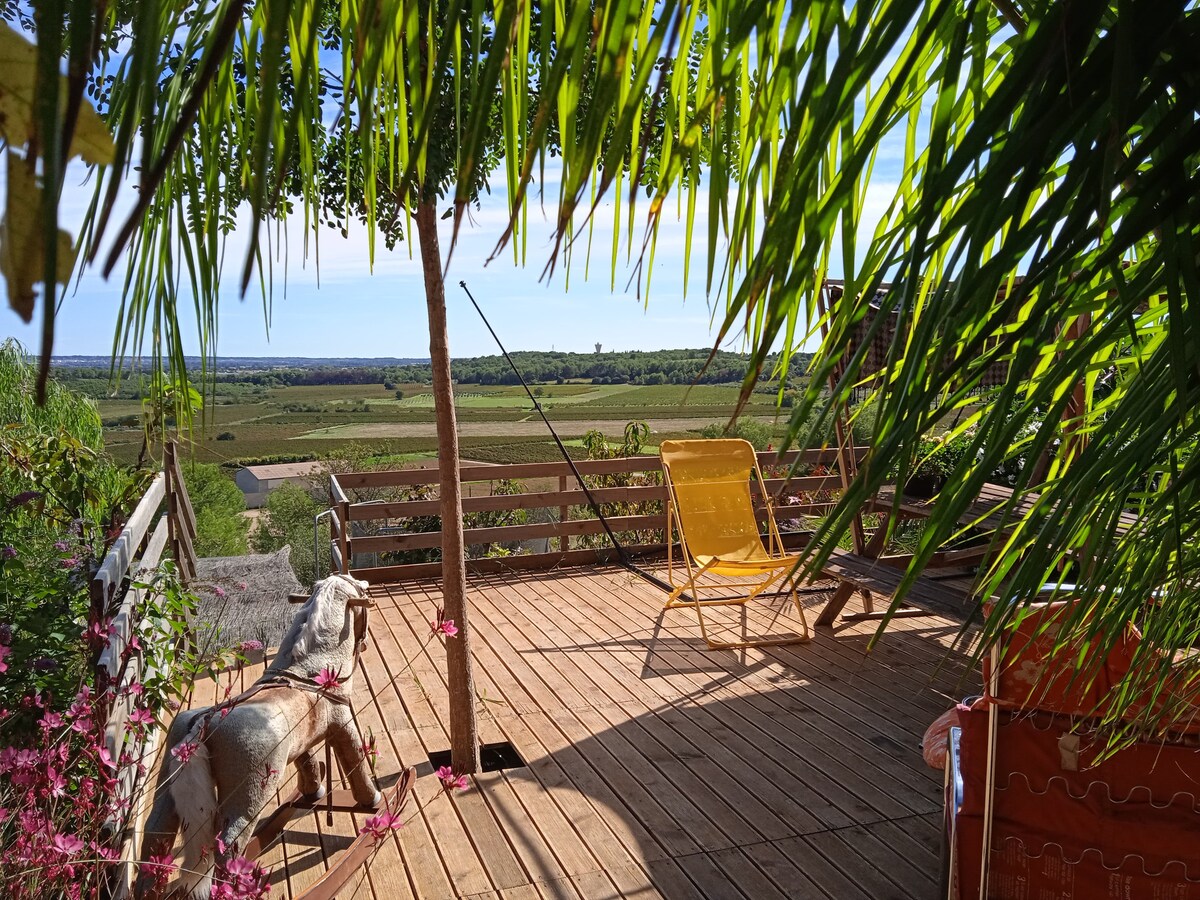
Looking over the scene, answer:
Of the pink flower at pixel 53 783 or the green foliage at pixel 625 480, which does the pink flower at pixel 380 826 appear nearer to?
the pink flower at pixel 53 783

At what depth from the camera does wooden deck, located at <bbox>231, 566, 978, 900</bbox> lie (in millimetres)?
2857

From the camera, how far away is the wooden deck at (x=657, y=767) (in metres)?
2.86

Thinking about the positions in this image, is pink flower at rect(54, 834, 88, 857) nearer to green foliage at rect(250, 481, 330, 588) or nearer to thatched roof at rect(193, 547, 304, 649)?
thatched roof at rect(193, 547, 304, 649)

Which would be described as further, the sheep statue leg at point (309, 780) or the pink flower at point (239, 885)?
the sheep statue leg at point (309, 780)

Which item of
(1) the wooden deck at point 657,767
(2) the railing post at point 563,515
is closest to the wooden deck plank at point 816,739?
(1) the wooden deck at point 657,767

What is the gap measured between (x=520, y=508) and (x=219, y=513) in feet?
68.9

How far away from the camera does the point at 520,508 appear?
6.77 m

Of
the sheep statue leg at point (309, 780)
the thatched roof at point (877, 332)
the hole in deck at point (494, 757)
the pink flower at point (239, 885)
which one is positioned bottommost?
the hole in deck at point (494, 757)

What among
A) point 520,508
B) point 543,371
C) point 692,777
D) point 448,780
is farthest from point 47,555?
point 543,371

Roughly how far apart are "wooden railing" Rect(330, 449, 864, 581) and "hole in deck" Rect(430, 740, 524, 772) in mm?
2045

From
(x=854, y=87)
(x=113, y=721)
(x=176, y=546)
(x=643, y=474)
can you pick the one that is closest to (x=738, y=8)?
(x=854, y=87)

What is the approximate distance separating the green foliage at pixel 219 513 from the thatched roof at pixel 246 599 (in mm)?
15347

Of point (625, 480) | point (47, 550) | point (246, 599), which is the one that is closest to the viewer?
point (47, 550)

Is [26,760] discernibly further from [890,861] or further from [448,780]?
[890,861]
